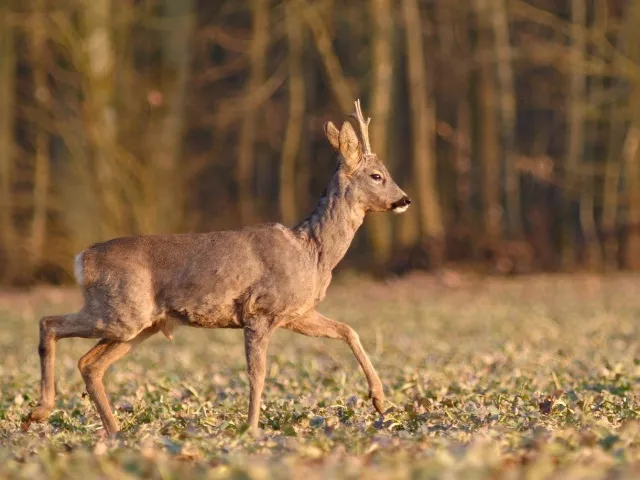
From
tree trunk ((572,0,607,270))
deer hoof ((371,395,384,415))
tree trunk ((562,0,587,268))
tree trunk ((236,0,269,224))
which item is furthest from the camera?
tree trunk ((236,0,269,224))

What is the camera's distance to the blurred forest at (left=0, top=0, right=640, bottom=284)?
962 inches

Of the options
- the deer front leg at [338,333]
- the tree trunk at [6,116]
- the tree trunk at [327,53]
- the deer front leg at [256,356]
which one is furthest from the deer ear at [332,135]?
the tree trunk at [6,116]

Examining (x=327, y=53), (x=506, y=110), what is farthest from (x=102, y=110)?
(x=506, y=110)

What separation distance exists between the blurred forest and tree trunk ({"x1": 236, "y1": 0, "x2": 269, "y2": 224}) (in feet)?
0.23

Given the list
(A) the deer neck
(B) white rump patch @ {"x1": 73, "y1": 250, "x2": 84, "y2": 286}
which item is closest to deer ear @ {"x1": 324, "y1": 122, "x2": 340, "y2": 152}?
(A) the deer neck

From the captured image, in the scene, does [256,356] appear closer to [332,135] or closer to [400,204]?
[400,204]

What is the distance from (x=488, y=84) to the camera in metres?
28.2

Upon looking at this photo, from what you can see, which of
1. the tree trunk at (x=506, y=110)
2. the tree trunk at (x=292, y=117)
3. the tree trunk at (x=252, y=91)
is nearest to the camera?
the tree trunk at (x=506, y=110)

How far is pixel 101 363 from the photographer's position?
27.1 feet

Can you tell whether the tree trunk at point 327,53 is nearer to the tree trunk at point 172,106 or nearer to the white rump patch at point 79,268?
the tree trunk at point 172,106

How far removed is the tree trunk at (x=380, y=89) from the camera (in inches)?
1012

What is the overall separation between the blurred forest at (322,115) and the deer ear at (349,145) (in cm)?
1574

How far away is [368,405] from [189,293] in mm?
1492

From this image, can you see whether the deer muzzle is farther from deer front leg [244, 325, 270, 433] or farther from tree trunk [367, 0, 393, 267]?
tree trunk [367, 0, 393, 267]
